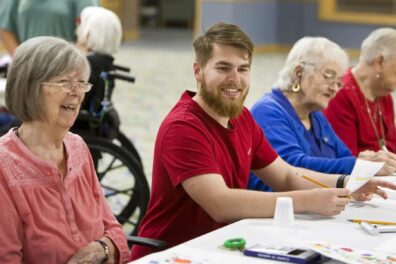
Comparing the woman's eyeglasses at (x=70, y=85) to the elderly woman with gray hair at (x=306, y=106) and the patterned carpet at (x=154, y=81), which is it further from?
the patterned carpet at (x=154, y=81)

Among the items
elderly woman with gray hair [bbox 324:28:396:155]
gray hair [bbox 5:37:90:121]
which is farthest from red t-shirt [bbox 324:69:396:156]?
gray hair [bbox 5:37:90:121]

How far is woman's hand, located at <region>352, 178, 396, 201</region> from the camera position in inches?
117

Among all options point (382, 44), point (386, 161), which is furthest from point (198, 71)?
point (382, 44)

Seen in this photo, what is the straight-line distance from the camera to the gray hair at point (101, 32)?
465 cm

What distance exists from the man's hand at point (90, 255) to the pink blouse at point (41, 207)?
0.02 m

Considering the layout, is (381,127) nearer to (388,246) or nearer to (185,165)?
(185,165)

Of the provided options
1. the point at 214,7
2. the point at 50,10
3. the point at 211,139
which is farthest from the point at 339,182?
the point at 214,7

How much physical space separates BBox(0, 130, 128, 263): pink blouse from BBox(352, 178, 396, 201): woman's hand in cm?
94

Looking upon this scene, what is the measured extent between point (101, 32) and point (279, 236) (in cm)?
247

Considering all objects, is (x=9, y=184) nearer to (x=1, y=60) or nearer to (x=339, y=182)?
(x=339, y=182)

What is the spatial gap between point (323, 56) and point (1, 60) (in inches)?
98.8

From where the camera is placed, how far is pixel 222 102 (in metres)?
2.82

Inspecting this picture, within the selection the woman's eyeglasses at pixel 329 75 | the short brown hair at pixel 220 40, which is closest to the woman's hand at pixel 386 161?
the woman's eyeglasses at pixel 329 75

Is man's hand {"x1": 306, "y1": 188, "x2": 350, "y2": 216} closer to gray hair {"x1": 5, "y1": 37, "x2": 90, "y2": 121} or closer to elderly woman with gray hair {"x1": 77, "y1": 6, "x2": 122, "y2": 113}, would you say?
gray hair {"x1": 5, "y1": 37, "x2": 90, "y2": 121}
